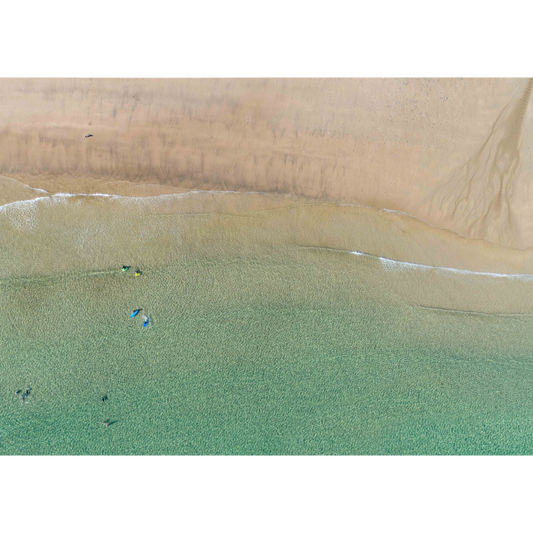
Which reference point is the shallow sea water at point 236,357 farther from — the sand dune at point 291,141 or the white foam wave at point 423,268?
the sand dune at point 291,141

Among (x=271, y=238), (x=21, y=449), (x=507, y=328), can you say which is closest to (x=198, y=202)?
(x=271, y=238)

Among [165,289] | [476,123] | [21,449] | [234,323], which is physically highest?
[476,123]

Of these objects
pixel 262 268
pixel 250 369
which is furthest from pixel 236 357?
pixel 262 268

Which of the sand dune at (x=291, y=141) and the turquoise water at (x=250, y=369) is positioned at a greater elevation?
the sand dune at (x=291, y=141)

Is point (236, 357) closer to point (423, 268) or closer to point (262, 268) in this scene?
point (262, 268)

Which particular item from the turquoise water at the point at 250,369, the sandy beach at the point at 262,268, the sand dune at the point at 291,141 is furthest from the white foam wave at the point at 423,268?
the sand dune at the point at 291,141

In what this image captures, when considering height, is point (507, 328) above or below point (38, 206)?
below

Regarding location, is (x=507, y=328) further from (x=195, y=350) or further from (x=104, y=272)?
(x=104, y=272)
